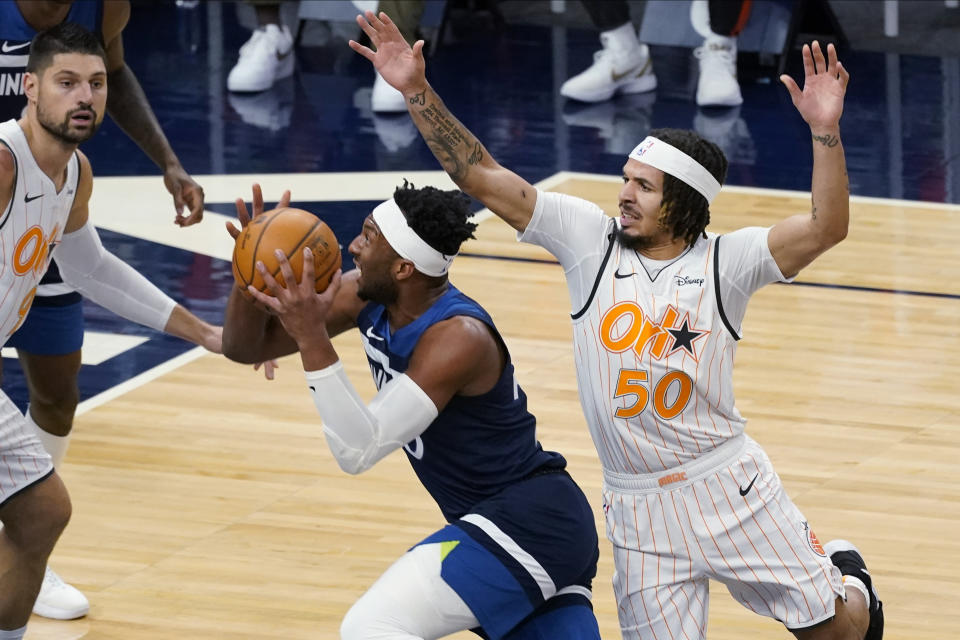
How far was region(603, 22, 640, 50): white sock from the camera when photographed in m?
11.6

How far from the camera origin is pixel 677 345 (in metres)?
4.09

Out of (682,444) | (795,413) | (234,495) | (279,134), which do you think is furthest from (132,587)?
(279,134)

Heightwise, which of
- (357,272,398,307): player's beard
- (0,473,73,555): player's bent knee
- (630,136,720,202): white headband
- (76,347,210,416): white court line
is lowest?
(76,347,210,416): white court line

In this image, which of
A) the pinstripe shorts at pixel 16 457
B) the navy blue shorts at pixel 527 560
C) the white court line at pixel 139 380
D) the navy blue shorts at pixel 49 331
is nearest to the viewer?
the navy blue shorts at pixel 527 560

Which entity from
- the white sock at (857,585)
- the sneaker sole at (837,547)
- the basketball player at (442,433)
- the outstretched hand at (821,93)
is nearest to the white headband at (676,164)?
the outstretched hand at (821,93)

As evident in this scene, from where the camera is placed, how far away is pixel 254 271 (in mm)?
3990

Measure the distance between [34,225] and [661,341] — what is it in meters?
1.65

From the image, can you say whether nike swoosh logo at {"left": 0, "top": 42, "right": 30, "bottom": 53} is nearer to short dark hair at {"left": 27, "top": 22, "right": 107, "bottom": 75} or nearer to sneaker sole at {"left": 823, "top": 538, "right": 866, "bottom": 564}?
short dark hair at {"left": 27, "top": 22, "right": 107, "bottom": 75}

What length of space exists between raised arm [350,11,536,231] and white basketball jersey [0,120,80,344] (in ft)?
3.05

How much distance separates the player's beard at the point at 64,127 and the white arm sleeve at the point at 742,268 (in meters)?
1.64

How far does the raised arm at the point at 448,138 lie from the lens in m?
4.22

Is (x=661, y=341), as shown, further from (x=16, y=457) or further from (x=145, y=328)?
(x=145, y=328)

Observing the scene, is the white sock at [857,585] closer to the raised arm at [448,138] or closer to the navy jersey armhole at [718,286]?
the navy jersey armhole at [718,286]

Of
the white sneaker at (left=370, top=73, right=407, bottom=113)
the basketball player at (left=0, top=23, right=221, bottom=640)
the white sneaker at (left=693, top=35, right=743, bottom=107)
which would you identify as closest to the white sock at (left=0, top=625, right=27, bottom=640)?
the basketball player at (left=0, top=23, right=221, bottom=640)
